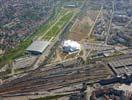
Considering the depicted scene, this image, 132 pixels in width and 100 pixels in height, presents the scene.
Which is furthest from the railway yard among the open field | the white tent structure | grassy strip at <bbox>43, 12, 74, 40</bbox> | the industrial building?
the white tent structure

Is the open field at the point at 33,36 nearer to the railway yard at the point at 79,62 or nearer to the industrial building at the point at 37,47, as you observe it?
the railway yard at the point at 79,62

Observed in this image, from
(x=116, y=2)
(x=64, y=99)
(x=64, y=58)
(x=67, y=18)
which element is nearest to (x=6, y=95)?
(x=64, y=99)

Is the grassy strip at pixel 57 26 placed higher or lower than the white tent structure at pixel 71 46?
higher

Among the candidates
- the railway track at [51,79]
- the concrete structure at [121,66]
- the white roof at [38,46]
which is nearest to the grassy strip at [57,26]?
the white roof at [38,46]

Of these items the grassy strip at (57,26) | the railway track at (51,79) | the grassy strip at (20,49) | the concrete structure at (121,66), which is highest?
the grassy strip at (57,26)

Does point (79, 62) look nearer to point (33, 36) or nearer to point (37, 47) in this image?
point (37, 47)

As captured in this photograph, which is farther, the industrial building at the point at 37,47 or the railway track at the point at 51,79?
the industrial building at the point at 37,47
